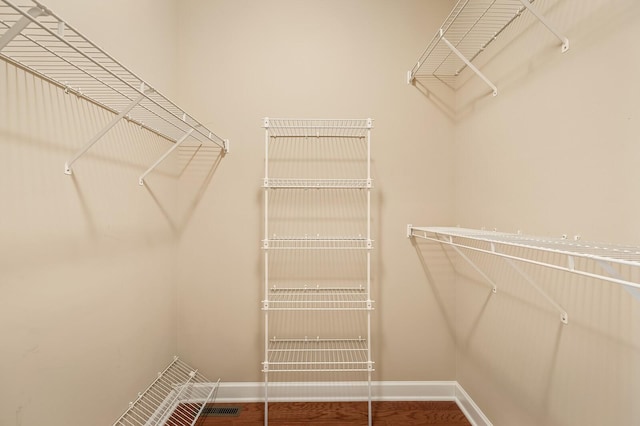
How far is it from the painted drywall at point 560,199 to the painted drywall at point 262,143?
16.8 inches

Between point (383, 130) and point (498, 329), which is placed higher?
point (383, 130)

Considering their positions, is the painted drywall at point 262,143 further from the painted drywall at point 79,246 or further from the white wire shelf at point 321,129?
the painted drywall at point 79,246

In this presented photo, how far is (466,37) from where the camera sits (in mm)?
1911

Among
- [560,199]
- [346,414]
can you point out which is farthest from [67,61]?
[346,414]

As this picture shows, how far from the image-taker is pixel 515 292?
60.8 inches

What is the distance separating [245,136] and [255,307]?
46.4 inches

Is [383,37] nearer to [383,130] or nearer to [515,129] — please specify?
[383,130]

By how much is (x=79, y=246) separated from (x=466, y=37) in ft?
7.55

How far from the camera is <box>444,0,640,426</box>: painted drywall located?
1.01 metres

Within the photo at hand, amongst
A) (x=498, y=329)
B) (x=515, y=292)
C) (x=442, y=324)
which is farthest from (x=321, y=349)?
(x=515, y=292)

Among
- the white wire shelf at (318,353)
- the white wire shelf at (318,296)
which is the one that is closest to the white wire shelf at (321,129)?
the white wire shelf at (318,296)

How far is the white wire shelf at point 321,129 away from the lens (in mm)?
2105

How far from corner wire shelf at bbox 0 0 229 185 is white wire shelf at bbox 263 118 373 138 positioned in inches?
28.8

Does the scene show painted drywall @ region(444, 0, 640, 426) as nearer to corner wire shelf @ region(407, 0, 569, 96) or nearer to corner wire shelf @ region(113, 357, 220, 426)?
corner wire shelf @ region(407, 0, 569, 96)
